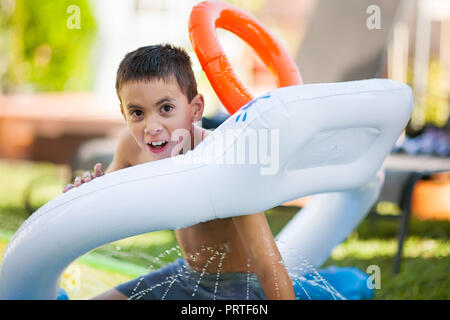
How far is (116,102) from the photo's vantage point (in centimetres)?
279

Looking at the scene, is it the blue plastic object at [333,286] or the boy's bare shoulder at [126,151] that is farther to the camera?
the blue plastic object at [333,286]

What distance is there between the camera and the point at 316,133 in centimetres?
127

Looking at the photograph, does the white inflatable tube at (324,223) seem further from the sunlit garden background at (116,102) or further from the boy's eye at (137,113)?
the boy's eye at (137,113)

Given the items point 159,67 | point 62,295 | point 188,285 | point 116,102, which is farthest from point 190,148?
point 116,102

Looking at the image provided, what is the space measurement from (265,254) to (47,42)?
6.88 metres

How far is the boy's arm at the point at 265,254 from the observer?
1368 mm

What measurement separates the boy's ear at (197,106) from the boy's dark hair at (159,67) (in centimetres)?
1

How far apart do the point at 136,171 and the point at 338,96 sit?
18.3 inches

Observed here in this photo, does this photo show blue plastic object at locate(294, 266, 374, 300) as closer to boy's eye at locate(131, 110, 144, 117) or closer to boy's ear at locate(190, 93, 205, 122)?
boy's ear at locate(190, 93, 205, 122)

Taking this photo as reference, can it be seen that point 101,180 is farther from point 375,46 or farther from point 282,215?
point 375,46

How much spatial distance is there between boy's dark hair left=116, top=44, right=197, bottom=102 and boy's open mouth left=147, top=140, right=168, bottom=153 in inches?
5.2

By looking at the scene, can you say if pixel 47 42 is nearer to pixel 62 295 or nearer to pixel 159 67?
pixel 62 295

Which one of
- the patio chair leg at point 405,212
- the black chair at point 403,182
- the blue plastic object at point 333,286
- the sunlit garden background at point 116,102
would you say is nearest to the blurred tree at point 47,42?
the sunlit garden background at point 116,102

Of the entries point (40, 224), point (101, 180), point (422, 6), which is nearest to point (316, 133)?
point (101, 180)
